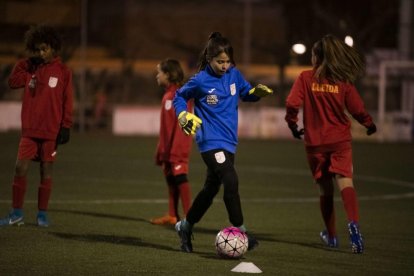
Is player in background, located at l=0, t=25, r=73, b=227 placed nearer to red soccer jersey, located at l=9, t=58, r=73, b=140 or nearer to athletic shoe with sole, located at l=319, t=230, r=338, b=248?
red soccer jersey, located at l=9, t=58, r=73, b=140

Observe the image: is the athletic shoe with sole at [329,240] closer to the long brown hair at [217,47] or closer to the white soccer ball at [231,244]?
the white soccer ball at [231,244]

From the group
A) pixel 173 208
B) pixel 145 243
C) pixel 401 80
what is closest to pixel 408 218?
pixel 173 208

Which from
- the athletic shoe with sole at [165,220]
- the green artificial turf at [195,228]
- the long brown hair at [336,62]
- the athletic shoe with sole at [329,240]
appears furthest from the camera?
the athletic shoe with sole at [165,220]

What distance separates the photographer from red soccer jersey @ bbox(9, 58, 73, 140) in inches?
438

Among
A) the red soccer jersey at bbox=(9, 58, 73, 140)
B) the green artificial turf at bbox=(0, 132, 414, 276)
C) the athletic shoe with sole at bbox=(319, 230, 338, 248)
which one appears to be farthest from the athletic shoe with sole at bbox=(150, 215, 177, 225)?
the athletic shoe with sole at bbox=(319, 230, 338, 248)

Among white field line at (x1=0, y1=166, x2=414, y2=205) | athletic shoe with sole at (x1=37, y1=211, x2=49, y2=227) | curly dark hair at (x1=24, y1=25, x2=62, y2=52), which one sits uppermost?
curly dark hair at (x1=24, y1=25, x2=62, y2=52)

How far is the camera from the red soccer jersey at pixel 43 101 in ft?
36.5

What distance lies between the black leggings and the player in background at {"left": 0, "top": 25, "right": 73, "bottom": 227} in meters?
2.24

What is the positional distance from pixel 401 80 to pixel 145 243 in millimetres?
30584

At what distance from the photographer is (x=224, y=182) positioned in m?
9.27

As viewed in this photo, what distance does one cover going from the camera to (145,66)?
52.6 meters

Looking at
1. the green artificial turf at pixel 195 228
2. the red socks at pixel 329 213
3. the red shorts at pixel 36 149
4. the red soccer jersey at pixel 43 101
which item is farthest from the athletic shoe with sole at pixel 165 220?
A: the red socks at pixel 329 213

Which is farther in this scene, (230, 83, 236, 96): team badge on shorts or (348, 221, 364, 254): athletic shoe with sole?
(348, 221, 364, 254): athletic shoe with sole

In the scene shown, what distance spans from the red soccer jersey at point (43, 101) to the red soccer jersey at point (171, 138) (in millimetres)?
1353
